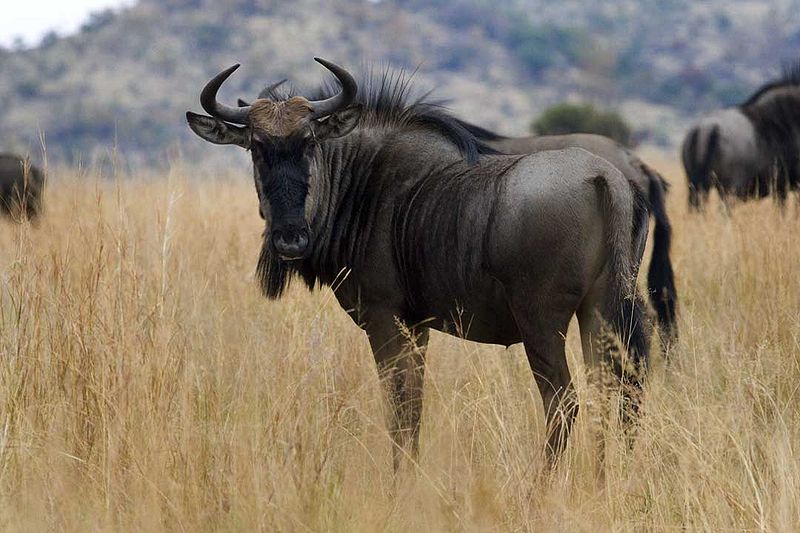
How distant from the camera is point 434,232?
13.4 feet

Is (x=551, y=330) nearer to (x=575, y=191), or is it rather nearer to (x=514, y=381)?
(x=575, y=191)

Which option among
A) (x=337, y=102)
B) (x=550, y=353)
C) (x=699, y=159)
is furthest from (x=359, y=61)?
(x=550, y=353)

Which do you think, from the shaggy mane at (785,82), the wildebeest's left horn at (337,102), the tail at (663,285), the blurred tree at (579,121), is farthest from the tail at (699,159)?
the blurred tree at (579,121)

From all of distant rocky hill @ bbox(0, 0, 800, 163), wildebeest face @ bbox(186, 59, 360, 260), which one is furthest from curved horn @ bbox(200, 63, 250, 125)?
distant rocky hill @ bbox(0, 0, 800, 163)

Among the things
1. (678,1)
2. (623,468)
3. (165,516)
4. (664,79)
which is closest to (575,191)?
(623,468)

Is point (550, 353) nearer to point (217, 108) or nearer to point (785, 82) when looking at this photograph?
point (217, 108)

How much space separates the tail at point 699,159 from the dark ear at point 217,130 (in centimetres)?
700

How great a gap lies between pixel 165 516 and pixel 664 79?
75823 millimetres

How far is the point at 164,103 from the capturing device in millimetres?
62438

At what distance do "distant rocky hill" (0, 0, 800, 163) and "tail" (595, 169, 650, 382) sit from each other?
51193 mm

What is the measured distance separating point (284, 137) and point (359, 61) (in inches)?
2616

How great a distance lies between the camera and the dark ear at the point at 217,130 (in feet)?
14.7

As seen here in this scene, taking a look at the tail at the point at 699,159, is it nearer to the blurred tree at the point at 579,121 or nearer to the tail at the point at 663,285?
the tail at the point at 663,285

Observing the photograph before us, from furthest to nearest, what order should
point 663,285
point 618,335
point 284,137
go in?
point 663,285 → point 284,137 → point 618,335
